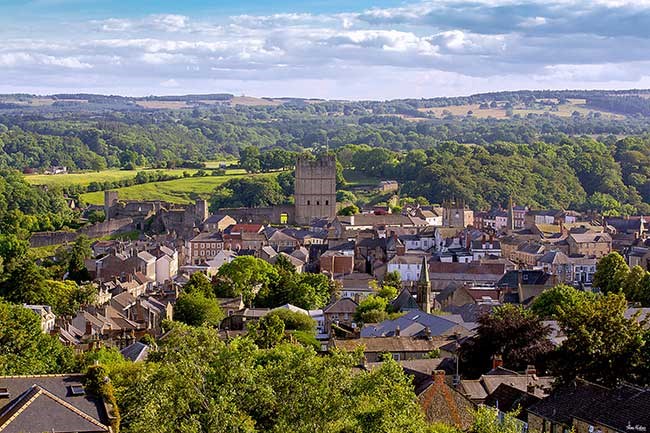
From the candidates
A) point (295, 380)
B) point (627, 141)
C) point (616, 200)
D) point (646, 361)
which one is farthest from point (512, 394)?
point (627, 141)

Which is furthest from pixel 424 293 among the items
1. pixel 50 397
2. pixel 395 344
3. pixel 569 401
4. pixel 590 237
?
pixel 50 397

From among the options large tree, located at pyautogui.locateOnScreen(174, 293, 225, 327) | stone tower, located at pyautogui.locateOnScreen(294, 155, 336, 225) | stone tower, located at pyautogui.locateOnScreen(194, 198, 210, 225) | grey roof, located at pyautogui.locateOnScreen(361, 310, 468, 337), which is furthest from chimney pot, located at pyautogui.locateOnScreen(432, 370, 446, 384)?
stone tower, located at pyautogui.locateOnScreen(294, 155, 336, 225)

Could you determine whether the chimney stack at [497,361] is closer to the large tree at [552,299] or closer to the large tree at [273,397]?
the large tree at [552,299]

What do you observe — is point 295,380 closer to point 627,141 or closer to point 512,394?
point 512,394

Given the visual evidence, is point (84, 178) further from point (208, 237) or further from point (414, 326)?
point (414, 326)

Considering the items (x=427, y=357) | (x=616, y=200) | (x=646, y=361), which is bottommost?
(x=616, y=200)
